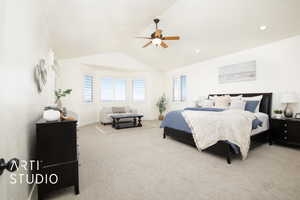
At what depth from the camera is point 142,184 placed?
1819 mm

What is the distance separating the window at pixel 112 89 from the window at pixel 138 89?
20.9 inches

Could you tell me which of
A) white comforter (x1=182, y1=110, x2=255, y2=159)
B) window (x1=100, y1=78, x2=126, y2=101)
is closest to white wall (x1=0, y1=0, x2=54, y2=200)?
white comforter (x1=182, y1=110, x2=255, y2=159)

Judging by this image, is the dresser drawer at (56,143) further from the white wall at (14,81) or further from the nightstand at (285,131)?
the nightstand at (285,131)

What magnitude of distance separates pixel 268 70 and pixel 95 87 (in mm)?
6473

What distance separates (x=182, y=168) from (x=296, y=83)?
352 centimetres

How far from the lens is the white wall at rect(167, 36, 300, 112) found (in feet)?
11.0

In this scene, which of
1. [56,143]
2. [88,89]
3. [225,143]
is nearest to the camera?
[56,143]

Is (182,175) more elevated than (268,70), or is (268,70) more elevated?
(268,70)

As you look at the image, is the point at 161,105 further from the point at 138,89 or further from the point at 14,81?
the point at 14,81

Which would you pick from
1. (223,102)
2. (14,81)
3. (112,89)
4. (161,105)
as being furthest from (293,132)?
(112,89)

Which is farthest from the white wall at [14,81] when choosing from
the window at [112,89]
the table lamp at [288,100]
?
the window at [112,89]

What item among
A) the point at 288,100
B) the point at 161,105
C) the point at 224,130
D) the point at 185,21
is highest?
the point at 185,21

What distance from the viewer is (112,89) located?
6.97 metres

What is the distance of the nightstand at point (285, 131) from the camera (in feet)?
9.61
